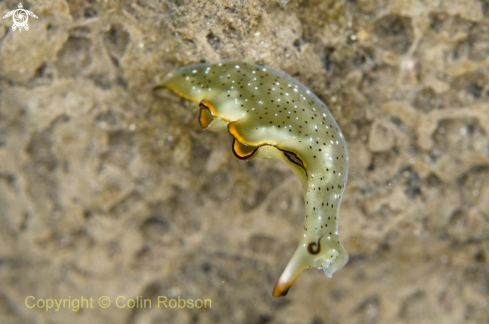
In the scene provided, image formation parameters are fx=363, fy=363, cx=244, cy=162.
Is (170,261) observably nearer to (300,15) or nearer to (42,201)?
(42,201)

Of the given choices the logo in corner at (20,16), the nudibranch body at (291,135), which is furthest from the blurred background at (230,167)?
the nudibranch body at (291,135)

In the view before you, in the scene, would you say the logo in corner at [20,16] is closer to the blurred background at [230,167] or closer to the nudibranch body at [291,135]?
the blurred background at [230,167]

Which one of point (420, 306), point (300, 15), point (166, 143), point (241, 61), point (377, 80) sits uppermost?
point (300, 15)

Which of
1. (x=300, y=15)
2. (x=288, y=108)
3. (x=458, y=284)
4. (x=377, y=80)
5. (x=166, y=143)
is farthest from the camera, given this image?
(x=458, y=284)

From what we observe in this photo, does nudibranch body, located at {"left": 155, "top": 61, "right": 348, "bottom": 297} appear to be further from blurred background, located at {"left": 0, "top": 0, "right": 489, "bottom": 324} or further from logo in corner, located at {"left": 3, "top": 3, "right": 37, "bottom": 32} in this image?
logo in corner, located at {"left": 3, "top": 3, "right": 37, "bottom": 32}

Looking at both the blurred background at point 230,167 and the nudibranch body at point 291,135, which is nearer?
the nudibranch body at point 291,135

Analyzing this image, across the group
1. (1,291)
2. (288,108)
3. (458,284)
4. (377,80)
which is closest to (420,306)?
(458,284)

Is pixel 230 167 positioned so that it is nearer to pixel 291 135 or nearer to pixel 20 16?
pixel 291 135
